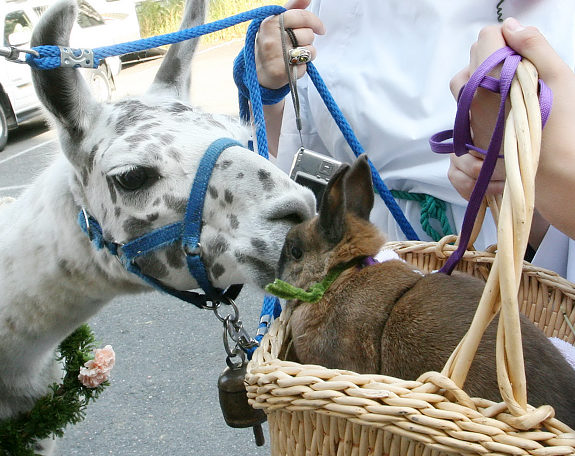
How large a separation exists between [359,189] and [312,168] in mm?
404

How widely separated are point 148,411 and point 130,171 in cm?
198

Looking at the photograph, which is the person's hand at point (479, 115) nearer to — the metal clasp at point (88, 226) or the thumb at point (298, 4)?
the thumb at point (298, 4)

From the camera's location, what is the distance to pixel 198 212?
4.52 ft

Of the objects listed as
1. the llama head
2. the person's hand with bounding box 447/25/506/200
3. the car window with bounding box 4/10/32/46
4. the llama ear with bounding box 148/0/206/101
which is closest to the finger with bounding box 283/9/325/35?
the llama ear with bounding box 148/0/206/101

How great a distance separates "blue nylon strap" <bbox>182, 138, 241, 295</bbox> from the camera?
1370 millimetres

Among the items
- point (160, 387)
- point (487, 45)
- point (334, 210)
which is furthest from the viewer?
point (160, 387)

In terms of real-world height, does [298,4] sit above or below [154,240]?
above

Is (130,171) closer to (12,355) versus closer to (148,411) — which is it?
(12,355)

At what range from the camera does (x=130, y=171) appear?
1370mm

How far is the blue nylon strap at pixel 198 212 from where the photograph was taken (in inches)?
53.9

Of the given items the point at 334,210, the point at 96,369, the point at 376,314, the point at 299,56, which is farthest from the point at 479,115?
the point at 96,369

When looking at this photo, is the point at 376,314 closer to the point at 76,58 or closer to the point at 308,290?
the point at 308,290

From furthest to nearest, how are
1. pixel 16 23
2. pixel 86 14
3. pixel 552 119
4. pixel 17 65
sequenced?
pixel 17 65
pixel 16 23
pixel 86 14
pixel 552 119

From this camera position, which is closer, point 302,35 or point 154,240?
point 154,240
